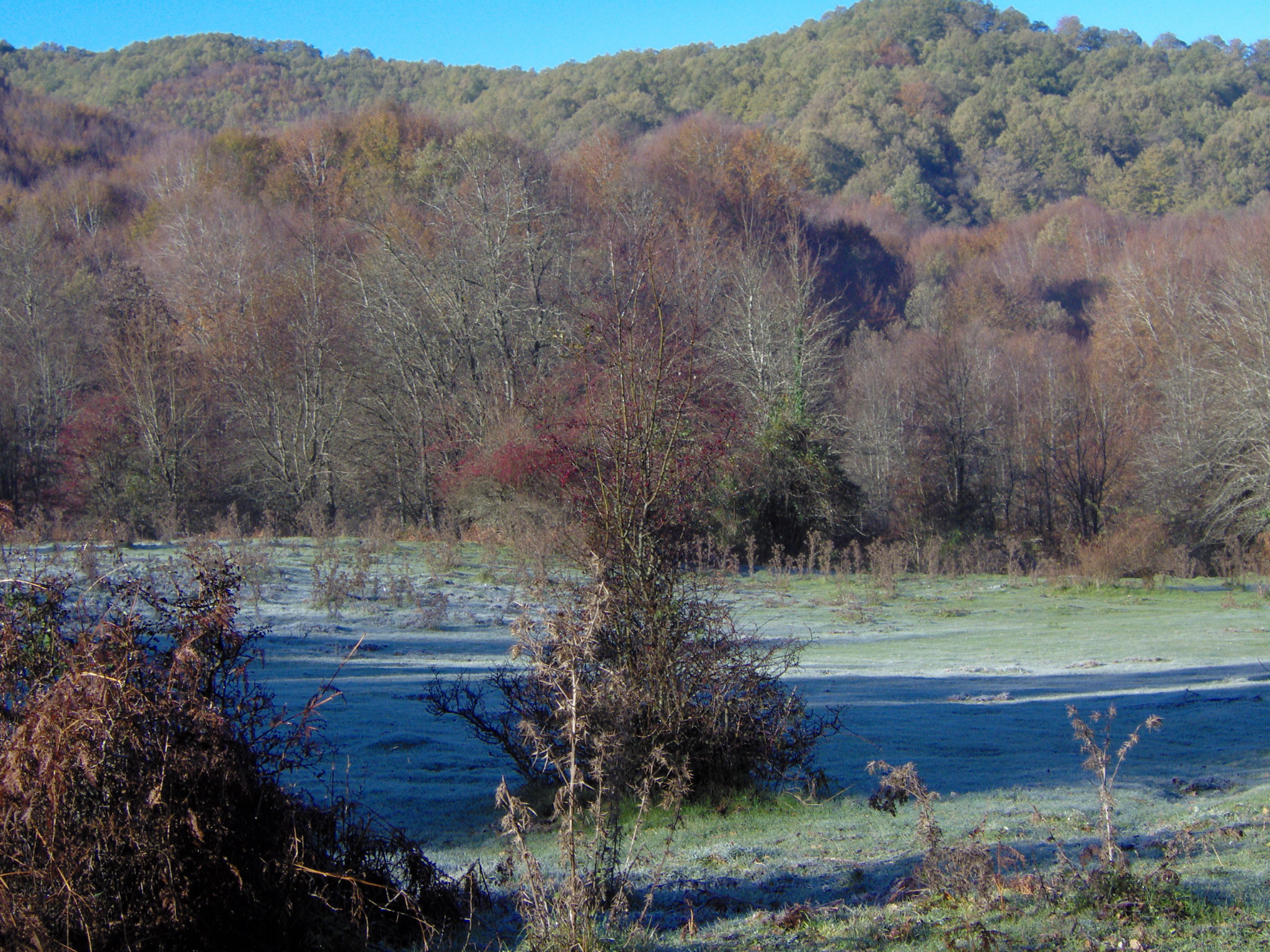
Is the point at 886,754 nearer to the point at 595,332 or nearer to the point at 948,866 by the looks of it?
the point at 948,866

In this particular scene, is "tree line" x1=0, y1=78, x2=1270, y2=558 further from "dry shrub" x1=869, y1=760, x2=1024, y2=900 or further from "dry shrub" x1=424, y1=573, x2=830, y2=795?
"dry shrub" x1=869, y1=760, x2=1024, y2=900

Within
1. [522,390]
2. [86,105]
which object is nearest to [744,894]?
[522,390]

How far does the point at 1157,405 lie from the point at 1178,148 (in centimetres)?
4308

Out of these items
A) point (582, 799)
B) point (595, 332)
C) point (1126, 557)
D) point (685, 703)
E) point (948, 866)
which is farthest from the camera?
point (1126, 557)

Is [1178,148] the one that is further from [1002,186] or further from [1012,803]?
[1012,803]

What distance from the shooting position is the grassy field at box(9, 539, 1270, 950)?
388 centimetres

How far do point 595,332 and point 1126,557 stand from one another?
798 inches

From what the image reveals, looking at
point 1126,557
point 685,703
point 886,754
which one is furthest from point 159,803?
point 1126,557

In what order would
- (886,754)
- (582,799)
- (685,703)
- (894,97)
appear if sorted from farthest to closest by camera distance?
(894,97)
(886,754)
(685,703)
(582,799)

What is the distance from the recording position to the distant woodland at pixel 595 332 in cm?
2569

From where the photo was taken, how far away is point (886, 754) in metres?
6.99

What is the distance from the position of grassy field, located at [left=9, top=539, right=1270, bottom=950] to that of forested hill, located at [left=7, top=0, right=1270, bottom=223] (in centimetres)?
4952

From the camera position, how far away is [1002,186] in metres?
75.2

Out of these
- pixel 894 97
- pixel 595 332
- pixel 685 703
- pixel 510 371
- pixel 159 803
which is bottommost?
pixel 685 703
